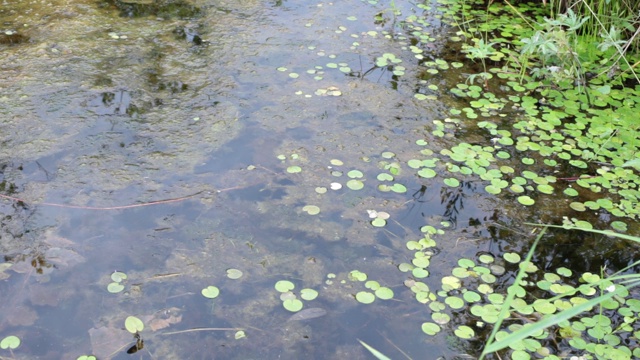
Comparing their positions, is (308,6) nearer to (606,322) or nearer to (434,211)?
(434,211)

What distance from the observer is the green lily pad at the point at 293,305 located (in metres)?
2.49

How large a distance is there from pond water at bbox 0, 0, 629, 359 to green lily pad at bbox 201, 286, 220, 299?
0.8 inches

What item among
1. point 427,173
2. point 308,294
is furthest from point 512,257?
point 308,294

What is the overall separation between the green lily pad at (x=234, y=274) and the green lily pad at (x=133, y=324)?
0.41 meters

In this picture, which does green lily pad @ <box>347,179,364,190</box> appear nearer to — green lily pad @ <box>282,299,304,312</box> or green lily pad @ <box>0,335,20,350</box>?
green lily pad @ <box>282,299,304,312</box>

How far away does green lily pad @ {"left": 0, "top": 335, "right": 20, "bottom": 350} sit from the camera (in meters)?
2.29

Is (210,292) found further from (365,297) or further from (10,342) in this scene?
(10,342)

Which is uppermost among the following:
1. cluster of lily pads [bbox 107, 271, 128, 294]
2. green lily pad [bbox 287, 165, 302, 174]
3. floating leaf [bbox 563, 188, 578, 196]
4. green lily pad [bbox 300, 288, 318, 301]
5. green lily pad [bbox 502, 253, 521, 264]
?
green lily pad [bbox 287, 165, 302, 174]

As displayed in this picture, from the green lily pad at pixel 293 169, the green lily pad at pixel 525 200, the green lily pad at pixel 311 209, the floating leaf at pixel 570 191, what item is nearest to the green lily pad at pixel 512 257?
the green lily pad at pixel 525 200

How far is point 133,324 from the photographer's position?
2.39m

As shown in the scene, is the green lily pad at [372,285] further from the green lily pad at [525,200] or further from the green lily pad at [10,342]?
the green lily pad at [10,342]

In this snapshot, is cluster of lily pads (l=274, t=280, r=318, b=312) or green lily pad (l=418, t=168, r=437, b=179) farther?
green lily pad (l=418, t=168, r=437, b=179)

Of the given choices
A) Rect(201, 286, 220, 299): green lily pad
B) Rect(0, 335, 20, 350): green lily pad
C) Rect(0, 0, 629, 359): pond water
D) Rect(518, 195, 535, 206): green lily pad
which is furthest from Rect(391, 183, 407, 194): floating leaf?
Rect(0, 335, 20, 350): green lily pad

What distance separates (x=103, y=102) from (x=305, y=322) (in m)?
1.92
